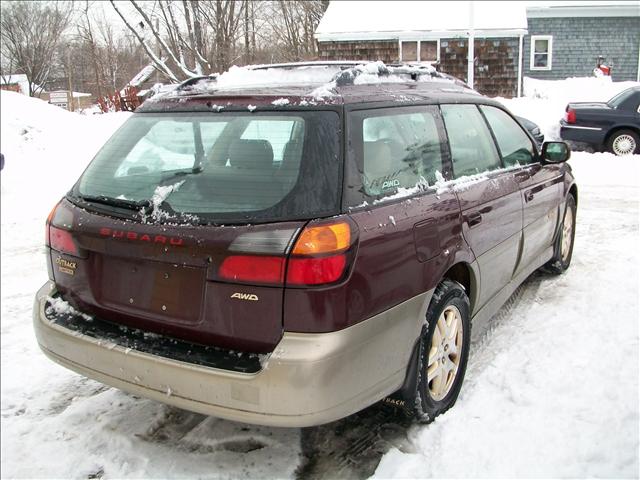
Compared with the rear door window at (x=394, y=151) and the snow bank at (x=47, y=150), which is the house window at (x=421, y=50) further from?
the rear door window at (x=394, y=151)

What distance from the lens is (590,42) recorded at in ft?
77.7

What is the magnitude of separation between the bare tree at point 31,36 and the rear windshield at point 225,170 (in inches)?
376

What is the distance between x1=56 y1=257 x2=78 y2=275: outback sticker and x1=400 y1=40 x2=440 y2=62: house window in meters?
21.5

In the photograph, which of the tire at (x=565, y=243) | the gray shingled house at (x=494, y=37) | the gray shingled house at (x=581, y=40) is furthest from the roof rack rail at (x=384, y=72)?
the gray shingled house at (x=581, y=40)

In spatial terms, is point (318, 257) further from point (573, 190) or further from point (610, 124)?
point (610, 124)

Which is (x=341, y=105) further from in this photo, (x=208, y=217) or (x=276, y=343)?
(x=276, y=343)

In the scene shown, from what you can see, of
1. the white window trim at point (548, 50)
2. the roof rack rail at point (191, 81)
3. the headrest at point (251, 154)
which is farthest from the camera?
the white window trim at point (548, 50)

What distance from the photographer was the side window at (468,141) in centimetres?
347

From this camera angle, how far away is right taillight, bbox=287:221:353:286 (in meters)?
2.31

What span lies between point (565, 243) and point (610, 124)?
8523 millimetres

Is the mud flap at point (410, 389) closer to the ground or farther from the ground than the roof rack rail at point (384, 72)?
closer to the ground

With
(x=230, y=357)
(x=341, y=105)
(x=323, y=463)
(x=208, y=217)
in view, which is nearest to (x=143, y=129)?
(x=208, y=217)

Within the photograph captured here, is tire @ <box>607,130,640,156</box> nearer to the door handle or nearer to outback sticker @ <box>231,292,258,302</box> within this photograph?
the door handle

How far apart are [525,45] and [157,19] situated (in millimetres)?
14326
